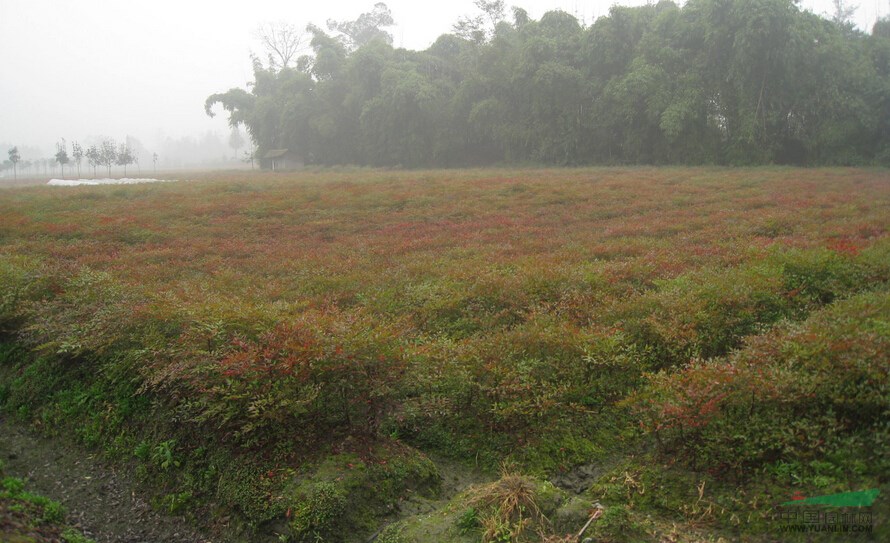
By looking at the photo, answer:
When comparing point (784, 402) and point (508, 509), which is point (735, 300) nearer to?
point (784, 402)

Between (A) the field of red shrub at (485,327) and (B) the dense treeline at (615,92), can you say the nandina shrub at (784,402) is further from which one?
(B) the dense treeline at (615,92)

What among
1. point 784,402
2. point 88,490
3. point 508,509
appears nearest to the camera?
point 508,509

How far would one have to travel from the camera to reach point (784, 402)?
4.18 meters

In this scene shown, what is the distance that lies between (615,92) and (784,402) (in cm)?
3203

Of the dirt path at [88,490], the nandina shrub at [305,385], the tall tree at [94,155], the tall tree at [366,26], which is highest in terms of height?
the tall tree at [366,26]

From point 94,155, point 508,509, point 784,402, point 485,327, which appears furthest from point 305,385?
point 94,155

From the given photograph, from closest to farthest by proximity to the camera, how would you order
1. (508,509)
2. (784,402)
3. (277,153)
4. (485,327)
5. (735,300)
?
(508,509), (784,402), (735,300), (485,327), (277,153)

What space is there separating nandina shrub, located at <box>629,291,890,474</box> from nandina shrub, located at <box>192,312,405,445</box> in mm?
2413

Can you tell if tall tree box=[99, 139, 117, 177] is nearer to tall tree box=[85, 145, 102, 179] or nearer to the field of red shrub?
tall tree box=[85, 145, 102, 179]

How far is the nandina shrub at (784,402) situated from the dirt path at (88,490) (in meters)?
3.99

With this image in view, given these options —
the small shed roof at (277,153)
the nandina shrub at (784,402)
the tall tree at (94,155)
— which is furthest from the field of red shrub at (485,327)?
the tall tree at (94,155)

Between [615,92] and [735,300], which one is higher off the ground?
[615,92]

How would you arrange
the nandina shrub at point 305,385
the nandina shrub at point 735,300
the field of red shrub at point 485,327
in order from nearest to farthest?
the field of red shrub at point 485,327 < the nandina shrub at point 305,385 < the nandina shrub at point 735,300

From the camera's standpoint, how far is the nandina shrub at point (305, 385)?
16.3 feet
